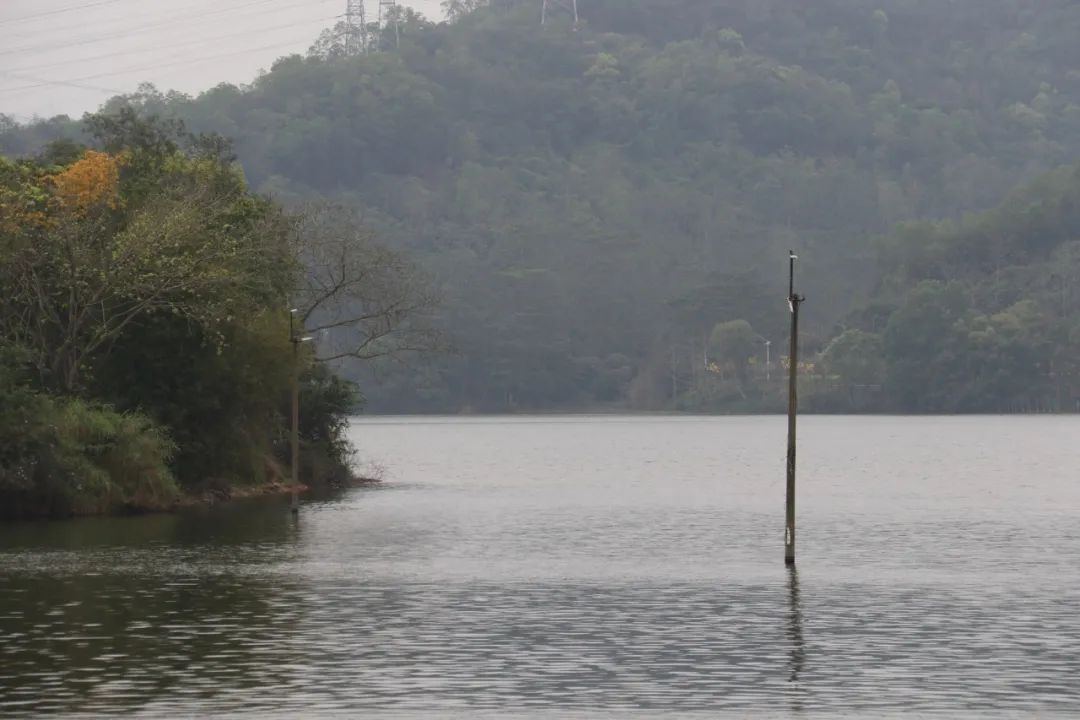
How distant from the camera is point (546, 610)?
4100cm

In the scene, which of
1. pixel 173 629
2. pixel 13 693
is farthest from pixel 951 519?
pixel 13 693

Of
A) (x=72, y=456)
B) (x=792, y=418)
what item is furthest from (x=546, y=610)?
(x=72, y=456)

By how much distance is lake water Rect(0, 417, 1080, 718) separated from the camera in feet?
94.6

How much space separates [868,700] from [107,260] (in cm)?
5260

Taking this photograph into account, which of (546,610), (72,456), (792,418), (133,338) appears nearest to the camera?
(546,610)

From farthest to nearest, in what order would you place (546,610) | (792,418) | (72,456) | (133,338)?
(133,338)
(72,456)
(792,418)
(546,610)

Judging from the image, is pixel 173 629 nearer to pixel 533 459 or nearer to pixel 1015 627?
pixel 1015 627

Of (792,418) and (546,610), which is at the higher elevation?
(792,418)

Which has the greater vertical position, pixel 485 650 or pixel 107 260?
pixel 107 260

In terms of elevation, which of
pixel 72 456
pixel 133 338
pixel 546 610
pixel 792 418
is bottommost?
pixel 546 610

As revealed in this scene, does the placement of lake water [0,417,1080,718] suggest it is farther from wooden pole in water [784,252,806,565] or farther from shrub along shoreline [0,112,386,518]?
shrub along shoreline [0,112,386,518]

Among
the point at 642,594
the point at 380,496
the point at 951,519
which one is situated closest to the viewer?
the point at 642,594

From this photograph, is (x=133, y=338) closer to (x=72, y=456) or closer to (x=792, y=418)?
(x=72, y=456)

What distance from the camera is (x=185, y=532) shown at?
64750 millimetres
